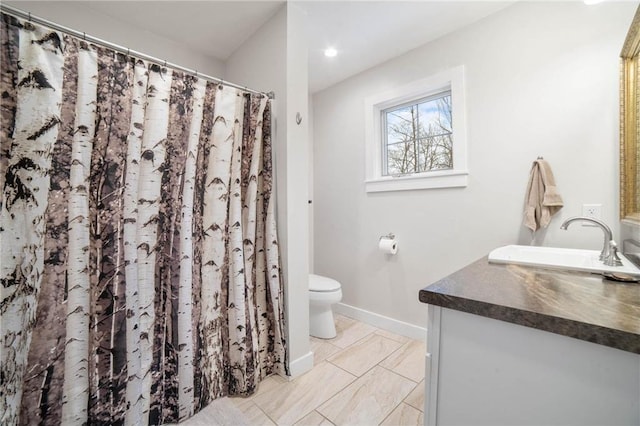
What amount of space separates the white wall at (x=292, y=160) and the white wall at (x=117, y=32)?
790mm

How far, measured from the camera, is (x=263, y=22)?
183cm

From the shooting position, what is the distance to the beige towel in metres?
1.50

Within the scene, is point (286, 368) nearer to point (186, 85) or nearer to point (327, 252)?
point (327, 252)

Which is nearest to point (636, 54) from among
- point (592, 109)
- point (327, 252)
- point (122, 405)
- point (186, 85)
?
point (592, 109)

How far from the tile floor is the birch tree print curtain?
0.16 metres

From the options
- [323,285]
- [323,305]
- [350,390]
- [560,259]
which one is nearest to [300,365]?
[350,390]

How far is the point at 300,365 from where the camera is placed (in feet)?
5.59

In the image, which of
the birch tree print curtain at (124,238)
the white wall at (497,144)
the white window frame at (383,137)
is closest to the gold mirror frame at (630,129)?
the white wall at (497,144)

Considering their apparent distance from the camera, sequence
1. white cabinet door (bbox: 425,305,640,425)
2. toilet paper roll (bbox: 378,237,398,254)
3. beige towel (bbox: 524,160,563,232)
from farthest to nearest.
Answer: toilet paper roll (bbox: 378,237,398,254) → beige towel (bbox: 524,160,563,232) → white cabinet door (bbox: 425,305,640,425)

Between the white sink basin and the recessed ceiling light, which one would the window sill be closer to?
the white sink basin

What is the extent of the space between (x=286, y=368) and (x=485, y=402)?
1229 mm

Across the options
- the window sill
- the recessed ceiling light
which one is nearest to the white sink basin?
the window sill

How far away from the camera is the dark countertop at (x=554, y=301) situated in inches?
23.0

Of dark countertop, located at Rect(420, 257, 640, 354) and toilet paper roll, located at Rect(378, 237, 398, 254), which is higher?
dark countertop, located at Rect(420, 257, 640, 354)
